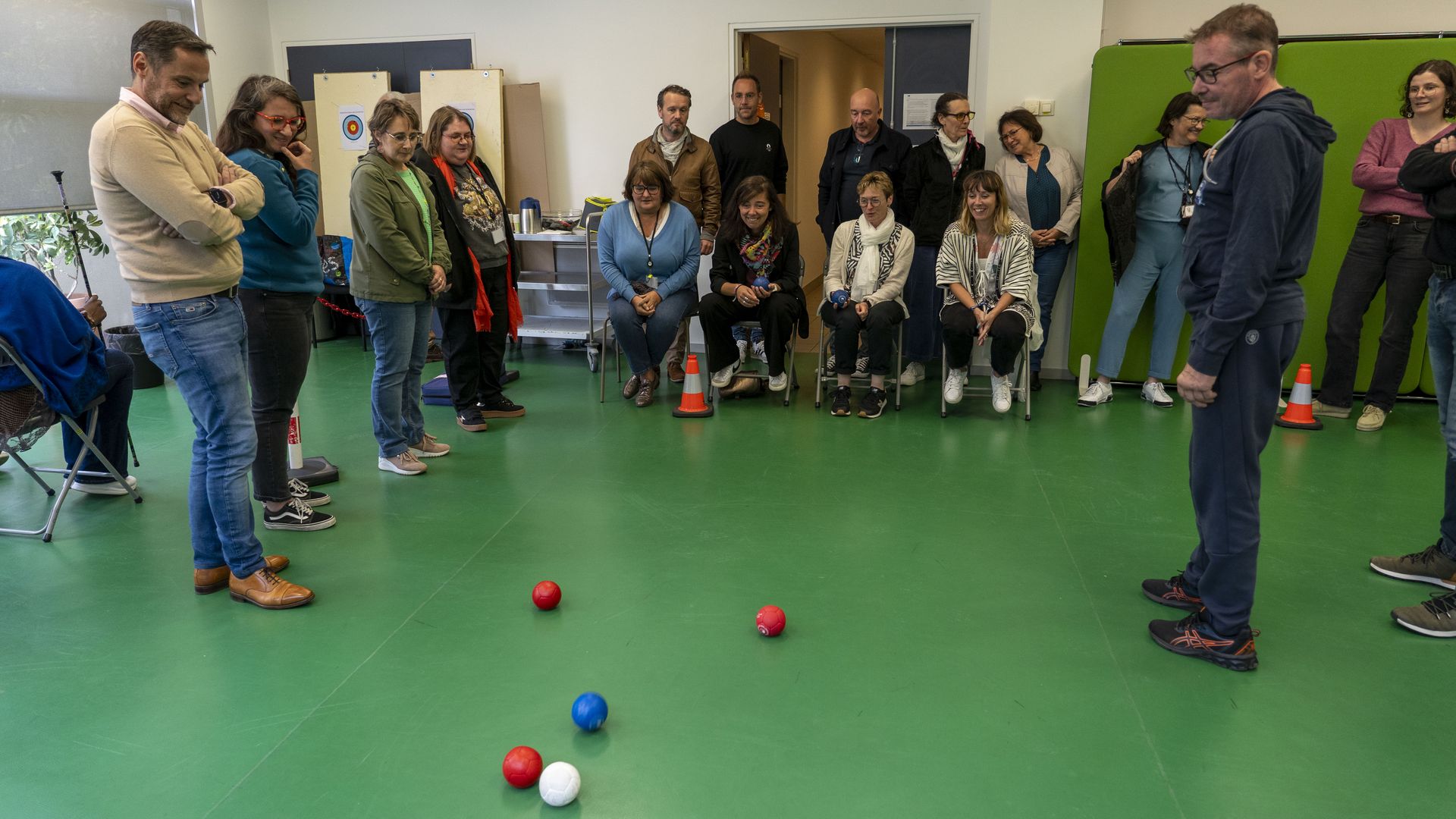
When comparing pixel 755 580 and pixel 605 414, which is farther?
pixel 605 414

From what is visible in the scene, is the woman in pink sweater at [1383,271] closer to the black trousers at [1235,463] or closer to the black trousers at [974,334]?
the black trousers at [974,334]

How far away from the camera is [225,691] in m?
2.64

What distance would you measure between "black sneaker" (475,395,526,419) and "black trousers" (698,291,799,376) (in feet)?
3.88

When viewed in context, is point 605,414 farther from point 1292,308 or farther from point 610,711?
point 1292,308

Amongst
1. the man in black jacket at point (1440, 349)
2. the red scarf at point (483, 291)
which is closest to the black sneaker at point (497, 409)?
the red scarf at point (483, 291)

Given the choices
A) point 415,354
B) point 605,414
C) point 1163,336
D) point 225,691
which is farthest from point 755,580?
point 1163,336

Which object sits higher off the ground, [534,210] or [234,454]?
[534,210]

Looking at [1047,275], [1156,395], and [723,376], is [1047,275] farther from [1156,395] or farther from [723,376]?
[723,376]

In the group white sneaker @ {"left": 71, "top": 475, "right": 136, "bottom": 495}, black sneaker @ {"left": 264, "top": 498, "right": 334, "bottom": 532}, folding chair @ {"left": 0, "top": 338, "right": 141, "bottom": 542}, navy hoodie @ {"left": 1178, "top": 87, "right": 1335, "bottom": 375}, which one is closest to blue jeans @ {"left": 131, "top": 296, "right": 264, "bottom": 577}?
black sneaker @ {"left": 264, "top": 498, "right": 334, "bottom": 532}

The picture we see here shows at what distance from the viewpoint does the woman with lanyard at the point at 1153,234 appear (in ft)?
17.8

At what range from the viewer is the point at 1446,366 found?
3160mm

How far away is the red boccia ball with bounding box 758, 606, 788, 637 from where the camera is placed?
2873 mm

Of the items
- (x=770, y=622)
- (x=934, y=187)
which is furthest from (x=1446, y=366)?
(x=934, y=187)

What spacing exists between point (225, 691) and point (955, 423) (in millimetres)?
3764
